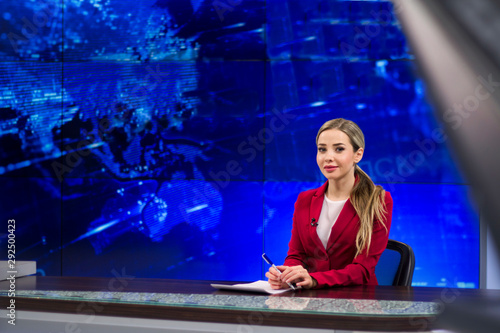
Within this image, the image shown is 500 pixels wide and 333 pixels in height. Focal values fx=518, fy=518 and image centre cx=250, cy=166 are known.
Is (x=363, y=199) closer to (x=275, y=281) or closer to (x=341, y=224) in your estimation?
(x=341, y=224)

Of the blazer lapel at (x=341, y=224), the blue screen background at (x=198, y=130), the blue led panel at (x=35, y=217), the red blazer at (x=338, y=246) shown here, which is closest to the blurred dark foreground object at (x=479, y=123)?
the red blazer at (x=338, y=246)

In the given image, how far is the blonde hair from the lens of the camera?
6.56 ft

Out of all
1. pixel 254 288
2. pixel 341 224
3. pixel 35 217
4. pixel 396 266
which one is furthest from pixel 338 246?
pixel 35 217

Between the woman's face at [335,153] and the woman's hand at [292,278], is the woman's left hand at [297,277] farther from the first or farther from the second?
the woman's face at [335,153]

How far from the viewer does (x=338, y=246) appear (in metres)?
2.06

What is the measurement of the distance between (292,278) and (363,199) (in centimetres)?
57

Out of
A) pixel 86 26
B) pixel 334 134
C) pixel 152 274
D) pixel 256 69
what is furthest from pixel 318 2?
pixel 152 274

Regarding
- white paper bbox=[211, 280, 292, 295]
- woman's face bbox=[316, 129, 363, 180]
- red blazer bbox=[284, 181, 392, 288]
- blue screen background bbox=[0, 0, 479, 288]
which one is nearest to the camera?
white paper bbox=[211, 280, 292, 295]

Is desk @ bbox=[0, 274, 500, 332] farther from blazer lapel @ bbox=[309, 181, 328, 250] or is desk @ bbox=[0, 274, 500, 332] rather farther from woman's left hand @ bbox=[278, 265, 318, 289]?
blazer lapel @ bbox=[309, 181, 328, 250]

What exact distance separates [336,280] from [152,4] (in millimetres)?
2974

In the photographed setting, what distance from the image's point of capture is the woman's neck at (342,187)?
2.18 m

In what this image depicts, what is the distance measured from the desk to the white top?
1.32ft

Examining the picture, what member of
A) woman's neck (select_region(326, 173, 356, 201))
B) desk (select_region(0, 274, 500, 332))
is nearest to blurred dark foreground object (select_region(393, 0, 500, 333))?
desk (select_region(0, 274, 500, 332))

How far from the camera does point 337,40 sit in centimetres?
395
